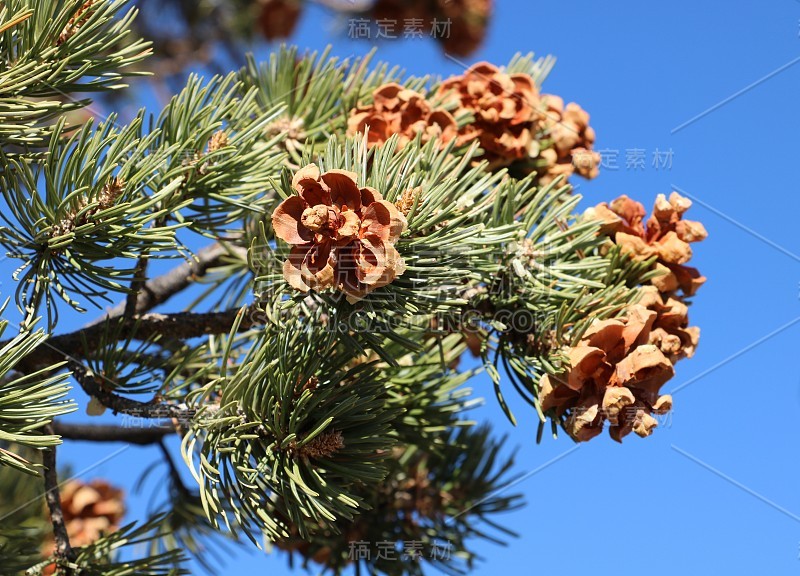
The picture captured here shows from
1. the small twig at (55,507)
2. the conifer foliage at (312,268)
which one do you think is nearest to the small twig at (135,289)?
the conifer foliage at (312,268)

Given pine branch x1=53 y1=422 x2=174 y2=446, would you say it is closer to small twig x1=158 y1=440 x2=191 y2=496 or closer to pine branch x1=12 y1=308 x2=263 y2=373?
small twig x1=158 y1=440 x2=191 y2=496

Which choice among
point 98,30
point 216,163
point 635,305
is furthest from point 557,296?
point 98,30

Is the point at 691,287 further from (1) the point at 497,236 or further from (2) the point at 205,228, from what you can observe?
(2) the point at 205,228

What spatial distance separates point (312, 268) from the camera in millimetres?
707

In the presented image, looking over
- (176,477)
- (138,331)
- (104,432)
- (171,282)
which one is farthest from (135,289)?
(176,477)

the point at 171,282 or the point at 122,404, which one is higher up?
the point at 171,282

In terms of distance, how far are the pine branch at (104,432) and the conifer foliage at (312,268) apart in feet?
0.42

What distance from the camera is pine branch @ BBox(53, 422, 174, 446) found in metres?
1.10

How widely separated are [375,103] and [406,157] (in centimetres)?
21

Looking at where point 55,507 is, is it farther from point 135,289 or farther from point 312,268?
point 312,268

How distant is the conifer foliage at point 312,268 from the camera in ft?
2.44

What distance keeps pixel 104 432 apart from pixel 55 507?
0.22 m

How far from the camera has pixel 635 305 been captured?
33.1 inches

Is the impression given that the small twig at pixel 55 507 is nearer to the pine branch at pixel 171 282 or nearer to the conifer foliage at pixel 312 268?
the conifer foliage at pixel 312 268
